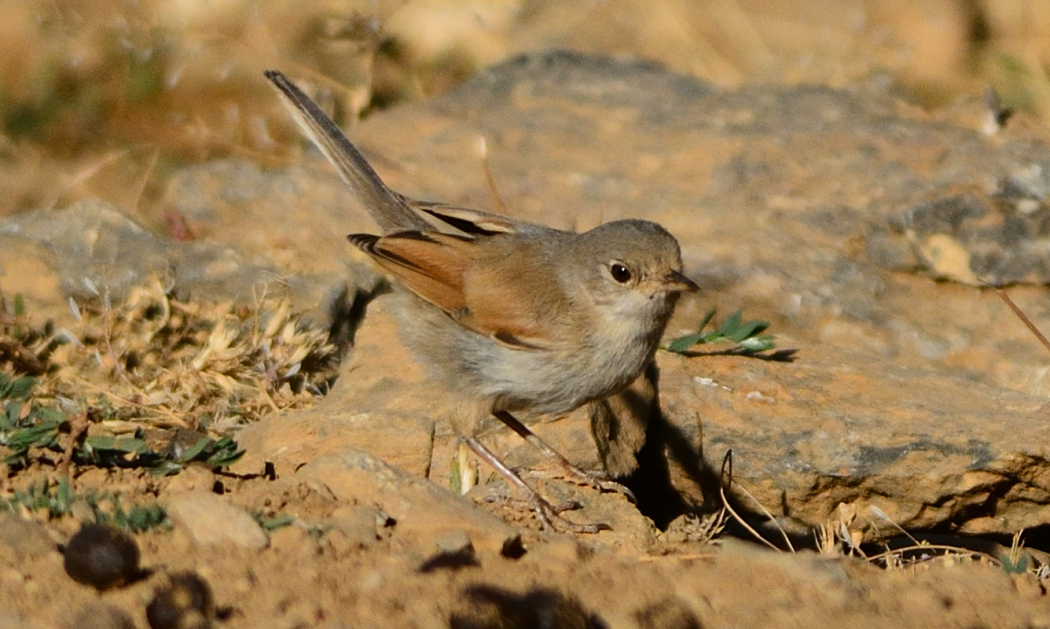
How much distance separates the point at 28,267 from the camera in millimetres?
6234

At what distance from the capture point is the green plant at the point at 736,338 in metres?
6.00

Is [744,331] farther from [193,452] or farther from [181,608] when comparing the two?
[181,608]

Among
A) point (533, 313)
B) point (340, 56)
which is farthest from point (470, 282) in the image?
point (340, 56)

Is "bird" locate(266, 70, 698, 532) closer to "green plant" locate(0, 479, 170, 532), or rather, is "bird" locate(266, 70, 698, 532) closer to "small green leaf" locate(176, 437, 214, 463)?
"small green leaf" locate(176, 437, 214, 463)

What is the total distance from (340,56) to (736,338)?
5.33 m

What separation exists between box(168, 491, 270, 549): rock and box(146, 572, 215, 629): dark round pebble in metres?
0.33

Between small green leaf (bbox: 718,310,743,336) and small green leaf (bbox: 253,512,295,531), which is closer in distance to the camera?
small green leaf (bbox: 253,512,295,531)

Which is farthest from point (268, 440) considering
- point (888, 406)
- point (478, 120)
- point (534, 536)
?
point (478, 120)

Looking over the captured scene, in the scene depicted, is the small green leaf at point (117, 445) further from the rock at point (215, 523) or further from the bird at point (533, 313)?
the bird at point (533, 313)

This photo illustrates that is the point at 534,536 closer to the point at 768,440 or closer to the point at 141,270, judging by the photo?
the point at 768,440

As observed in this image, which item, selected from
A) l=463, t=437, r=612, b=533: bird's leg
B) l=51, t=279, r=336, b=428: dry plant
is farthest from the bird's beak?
l=51, t=279, r=336, b=428: dry plant

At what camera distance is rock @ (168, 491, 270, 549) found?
12.5ft

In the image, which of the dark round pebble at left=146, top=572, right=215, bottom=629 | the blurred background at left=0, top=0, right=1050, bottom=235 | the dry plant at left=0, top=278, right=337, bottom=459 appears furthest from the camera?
the blurred background at left=0, top=0, right=1050, bottom=235

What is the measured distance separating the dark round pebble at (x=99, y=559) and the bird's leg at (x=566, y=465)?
221cm
